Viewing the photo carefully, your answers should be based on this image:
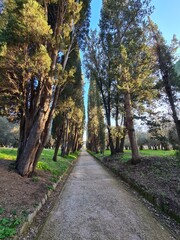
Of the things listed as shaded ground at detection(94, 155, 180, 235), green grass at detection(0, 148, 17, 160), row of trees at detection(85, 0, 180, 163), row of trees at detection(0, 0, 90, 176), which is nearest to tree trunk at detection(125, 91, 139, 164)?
row of trees at detection(85, 0, 180, 163)

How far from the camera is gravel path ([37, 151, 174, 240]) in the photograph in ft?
9.82

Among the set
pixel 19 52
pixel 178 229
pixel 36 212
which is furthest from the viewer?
pixel 19 52

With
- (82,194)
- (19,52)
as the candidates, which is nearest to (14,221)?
(82,194)

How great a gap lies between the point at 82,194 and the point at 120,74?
6.61m

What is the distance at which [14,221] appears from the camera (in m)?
3.03

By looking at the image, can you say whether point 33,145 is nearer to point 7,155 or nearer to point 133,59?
point 7,155

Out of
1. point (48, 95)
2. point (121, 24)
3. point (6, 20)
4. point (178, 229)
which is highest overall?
point (121, 24)

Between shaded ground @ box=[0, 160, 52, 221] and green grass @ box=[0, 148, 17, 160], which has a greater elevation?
green grass @ box=[0, 148, 17, 160]

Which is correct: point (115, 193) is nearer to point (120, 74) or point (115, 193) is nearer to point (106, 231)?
point (106, 231)

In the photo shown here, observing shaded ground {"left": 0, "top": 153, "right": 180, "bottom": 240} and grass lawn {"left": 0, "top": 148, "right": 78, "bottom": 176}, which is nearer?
shaded ground {"left": 0, "top": 153, "right": 180, "bottom": 240}

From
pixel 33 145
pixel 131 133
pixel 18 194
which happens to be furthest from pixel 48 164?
pixel 18 194

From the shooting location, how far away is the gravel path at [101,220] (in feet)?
9.82

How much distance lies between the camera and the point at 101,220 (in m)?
3.55

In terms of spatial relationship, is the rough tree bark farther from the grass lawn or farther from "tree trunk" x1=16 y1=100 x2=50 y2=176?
"tree trunk" x1=16 y1=100 x2=50 y2=176
